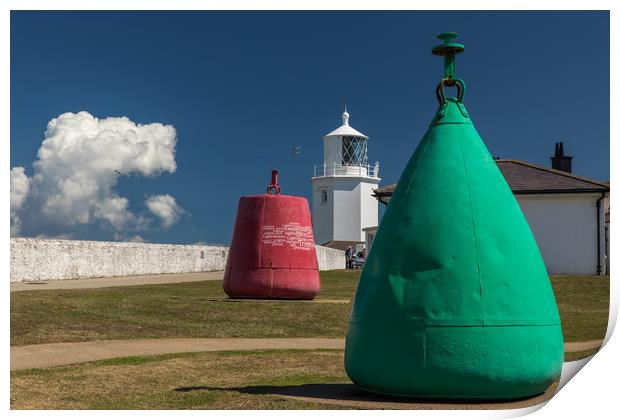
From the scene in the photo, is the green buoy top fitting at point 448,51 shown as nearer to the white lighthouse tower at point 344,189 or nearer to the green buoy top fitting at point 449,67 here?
the green buoy top fitting at point 449,67

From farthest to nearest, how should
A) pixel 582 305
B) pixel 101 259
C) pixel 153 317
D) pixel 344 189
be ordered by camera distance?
pixel 344 189 < pixel 101 259 < pixel 582 305 < pixel 153 317

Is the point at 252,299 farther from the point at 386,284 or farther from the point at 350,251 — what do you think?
the point at 350,251

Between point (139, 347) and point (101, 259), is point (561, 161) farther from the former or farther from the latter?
point (139, 347)

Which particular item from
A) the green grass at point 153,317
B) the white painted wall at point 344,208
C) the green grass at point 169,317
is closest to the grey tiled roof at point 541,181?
the green grass at point 169,317

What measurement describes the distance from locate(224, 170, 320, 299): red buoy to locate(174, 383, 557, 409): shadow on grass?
9.89 meters

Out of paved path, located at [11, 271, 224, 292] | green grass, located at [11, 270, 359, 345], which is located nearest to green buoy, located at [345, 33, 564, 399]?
green grass, located at [11, 270, 359, 345]

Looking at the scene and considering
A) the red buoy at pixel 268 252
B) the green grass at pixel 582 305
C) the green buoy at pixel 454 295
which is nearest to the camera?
the green buoy at pixel 454 295

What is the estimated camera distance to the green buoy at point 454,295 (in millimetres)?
7160

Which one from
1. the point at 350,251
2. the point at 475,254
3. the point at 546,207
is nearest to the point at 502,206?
the point at 475,254

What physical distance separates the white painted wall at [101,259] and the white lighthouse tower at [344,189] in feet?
72.4

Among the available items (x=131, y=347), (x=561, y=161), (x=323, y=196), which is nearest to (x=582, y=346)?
(x=131, y=347)

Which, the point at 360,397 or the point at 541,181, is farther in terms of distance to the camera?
the point at 541,181

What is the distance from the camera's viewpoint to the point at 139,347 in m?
12.4

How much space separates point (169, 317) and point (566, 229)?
1725 centimetres
